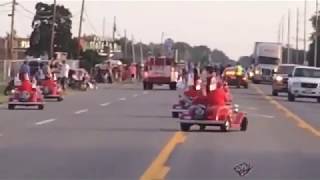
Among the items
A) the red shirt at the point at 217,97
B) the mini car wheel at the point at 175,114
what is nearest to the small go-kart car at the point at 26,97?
the mini car wheel at the point at 175,114

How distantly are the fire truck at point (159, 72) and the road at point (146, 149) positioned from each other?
35.7 metres

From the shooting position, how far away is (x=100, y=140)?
65.5 feet

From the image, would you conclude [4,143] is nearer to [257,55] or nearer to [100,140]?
[100,140]

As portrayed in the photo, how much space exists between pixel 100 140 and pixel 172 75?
1745 inches

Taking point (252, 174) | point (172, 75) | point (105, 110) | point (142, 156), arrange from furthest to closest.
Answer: point (172, 75) → point (105, 110) → point (142, 156) → point (252, 174)

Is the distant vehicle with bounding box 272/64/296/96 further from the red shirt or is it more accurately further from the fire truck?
the red shirt

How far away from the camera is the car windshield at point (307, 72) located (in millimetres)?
49291

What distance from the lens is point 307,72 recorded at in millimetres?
49812

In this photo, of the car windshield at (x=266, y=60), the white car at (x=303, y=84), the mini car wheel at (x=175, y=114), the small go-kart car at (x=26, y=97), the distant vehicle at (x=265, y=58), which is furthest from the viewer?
the car windshield at (x=266, y=60)

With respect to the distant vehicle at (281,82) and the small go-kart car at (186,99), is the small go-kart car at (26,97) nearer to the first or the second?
the small go-kart car at (186,99)

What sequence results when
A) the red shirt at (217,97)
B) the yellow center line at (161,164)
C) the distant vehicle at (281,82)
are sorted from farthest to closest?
the distant vehicle at (281,82) < the red shirt at (217,97) < the yellow center line at (161,164)

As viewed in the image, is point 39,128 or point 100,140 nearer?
point 100,140

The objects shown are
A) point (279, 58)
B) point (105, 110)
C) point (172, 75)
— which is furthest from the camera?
point (279, 58)

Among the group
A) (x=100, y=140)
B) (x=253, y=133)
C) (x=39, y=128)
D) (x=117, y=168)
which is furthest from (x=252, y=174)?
(x=39, y=128)
